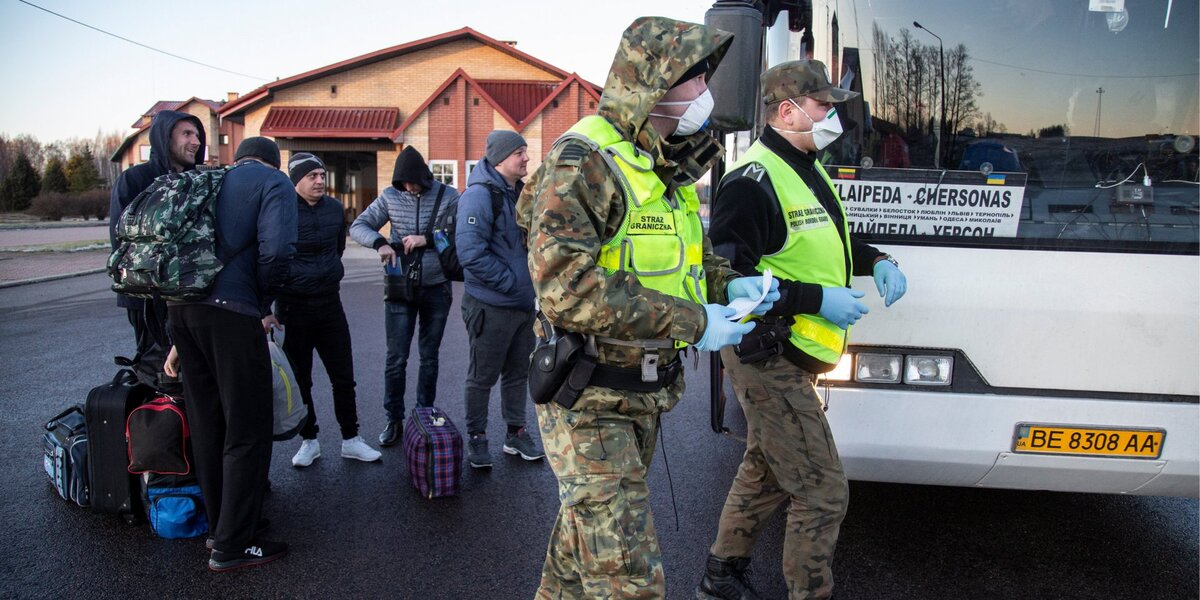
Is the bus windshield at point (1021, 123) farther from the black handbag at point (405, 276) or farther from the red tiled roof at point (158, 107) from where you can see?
the red tiled roof at point (158, 107)

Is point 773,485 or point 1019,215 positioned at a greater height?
point 1019,215

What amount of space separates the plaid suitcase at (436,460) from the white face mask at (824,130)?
2.44 meters

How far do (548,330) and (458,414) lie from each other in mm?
3715

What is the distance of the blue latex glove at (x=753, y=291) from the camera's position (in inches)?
97.1

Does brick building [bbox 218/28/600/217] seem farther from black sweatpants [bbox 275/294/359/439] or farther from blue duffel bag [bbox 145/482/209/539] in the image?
blue duffel bag [bbox 145/482/209/539]

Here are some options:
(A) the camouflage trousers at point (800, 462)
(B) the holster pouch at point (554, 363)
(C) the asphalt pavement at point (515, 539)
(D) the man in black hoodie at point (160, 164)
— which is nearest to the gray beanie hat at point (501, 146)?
(D) the man in black hoodie at point (160, 164)

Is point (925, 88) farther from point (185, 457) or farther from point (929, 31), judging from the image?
point (185, 457)

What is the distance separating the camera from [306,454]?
191 inches

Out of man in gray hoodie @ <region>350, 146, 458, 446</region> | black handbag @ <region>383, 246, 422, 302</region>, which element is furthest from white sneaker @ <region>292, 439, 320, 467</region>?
black handbag @ <region>383, 246, 422, 302</region>

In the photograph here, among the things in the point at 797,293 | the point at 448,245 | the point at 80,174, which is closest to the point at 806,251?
the point at 797,293

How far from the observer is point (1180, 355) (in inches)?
124

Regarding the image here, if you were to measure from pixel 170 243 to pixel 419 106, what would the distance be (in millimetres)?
26313

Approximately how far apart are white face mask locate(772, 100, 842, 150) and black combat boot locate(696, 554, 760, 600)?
5.51 feet

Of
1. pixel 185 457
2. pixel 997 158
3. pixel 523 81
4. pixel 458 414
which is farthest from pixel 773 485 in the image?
pixel 523 81
